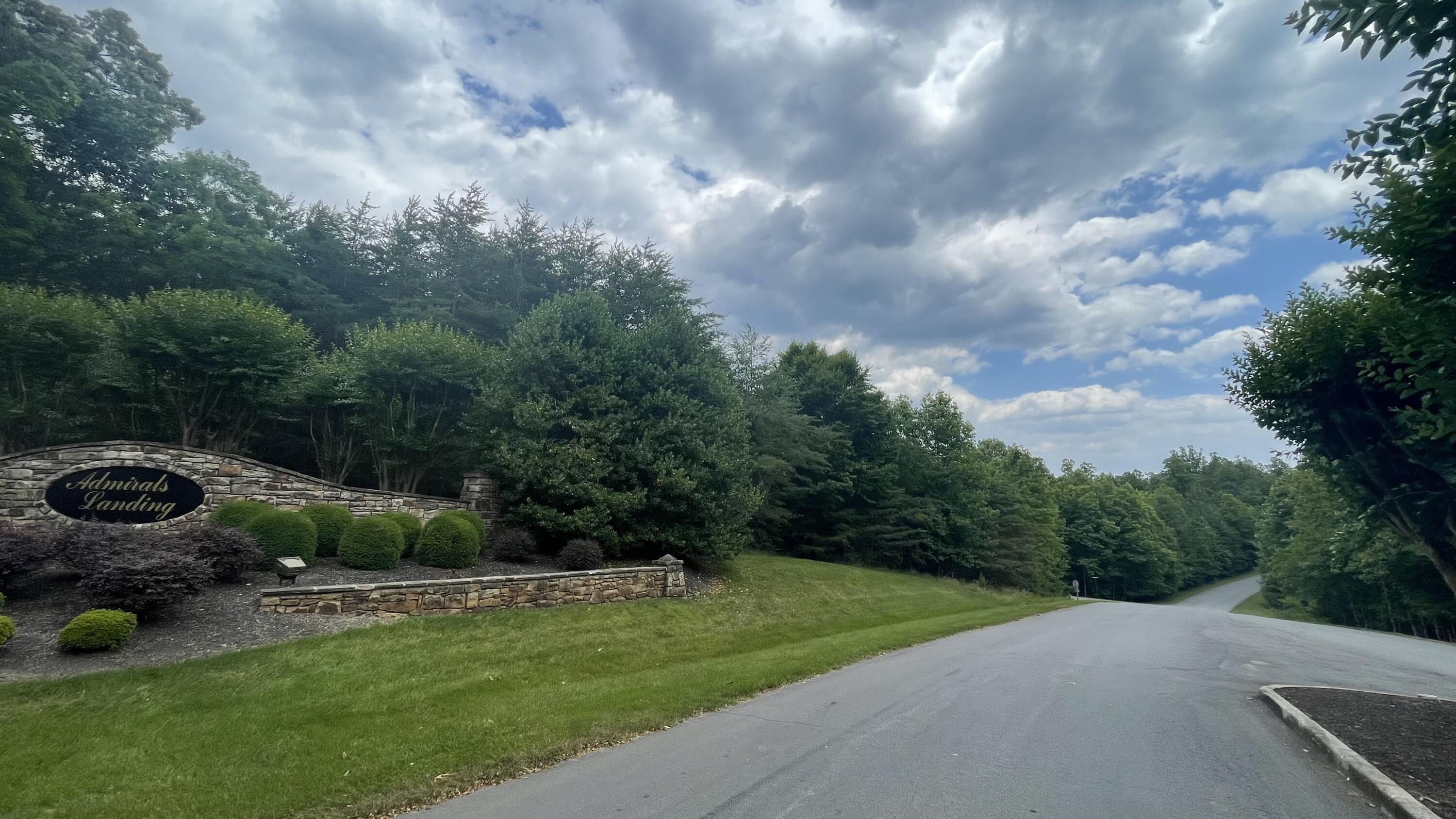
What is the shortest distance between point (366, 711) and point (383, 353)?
12.4 m

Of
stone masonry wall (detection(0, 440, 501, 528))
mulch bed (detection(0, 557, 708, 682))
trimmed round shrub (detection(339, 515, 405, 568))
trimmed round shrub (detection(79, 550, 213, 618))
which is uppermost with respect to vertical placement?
stone masonry wall (detection(0, 440, 501, 528))

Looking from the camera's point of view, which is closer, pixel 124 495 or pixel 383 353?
pixel 124 495

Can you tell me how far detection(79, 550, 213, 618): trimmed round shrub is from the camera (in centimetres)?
857

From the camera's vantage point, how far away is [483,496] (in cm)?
1714

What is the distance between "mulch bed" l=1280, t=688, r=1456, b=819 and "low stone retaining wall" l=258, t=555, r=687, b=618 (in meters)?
11.3

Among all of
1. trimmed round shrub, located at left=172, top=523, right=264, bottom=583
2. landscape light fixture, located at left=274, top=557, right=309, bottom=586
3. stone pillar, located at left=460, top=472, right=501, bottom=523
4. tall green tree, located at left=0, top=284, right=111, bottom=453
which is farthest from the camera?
stone pillar, located at left=460, top=472, right=501, bottom=523

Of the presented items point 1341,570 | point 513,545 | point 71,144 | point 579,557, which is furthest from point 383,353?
point 1341,570

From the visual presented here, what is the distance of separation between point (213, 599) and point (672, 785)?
27.4ft

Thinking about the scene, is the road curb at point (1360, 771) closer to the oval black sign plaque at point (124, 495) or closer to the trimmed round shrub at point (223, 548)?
the trimmed round shrub at point (223, 548)

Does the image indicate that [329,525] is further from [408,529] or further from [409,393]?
[409,393]

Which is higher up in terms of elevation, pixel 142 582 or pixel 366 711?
pixel 142 582

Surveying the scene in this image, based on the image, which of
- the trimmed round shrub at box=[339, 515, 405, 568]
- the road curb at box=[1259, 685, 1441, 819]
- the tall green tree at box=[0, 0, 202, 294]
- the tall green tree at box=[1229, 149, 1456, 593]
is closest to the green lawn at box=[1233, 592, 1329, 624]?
the tall green tree at box=[1229, 149, 1456, 593]

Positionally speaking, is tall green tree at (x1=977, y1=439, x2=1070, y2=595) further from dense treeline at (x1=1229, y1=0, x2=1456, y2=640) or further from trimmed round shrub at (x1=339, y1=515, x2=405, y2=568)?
trimmed round shrub at (x1=339, y1=515, x2=405, y2=568)

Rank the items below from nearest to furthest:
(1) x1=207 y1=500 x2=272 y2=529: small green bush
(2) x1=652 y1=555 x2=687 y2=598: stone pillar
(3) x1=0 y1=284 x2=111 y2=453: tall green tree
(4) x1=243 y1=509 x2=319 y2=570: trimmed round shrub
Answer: (4) x1=243 y1=509 x2=319 y2=570: trimmed round shrub → (1) x1=207 y1=500 x2=272 y2=529: small green bush → (3) x1=0 y1=284 x2=111 y2=453: tall green tree → (2) x1=652 y1=555 x2=687 y2=598: stone pillar
